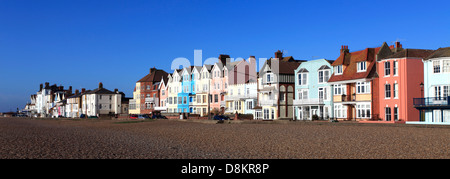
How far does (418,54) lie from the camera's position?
45.5 m

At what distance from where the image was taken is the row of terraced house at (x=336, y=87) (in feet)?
140

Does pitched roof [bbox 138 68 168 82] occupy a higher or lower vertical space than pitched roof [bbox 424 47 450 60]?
higher

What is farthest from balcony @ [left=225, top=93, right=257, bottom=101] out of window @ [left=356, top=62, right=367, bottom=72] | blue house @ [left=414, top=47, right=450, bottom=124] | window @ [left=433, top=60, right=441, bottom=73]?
window @ [left=433, top=60, right=441, bottom=73]

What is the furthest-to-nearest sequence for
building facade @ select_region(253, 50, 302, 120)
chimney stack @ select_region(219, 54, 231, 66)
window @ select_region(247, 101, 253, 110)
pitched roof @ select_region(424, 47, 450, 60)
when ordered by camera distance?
chimney stack @ select_region(219, 54, 231, 66), window @ select_region(247, 101, 253, 110), building facade @ select_region(253, 50, 302, 120), pitched roof @ select_region(424, 47, 450, 60)

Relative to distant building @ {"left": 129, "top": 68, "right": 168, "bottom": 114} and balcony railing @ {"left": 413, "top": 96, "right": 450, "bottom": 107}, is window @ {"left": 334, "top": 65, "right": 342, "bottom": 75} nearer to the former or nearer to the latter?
balcony railing @ {"left": 413, "top": 96, "right": 450, "bottom": 107}

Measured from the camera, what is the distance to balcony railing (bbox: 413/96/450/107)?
40.8 metres

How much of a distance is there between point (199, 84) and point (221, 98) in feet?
26.4

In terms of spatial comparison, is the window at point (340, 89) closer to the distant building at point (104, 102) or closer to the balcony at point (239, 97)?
the balcony at point (239, 97)

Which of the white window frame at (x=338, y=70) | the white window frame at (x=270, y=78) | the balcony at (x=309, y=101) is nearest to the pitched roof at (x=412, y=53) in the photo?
the white window frame at (x=338, y=70)

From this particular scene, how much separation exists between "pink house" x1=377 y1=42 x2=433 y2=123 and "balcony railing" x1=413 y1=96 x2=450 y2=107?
3.56 feet
